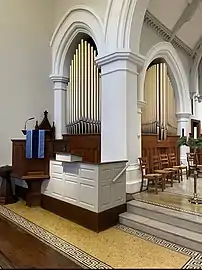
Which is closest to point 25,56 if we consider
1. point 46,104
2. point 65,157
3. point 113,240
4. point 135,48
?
point 46,104

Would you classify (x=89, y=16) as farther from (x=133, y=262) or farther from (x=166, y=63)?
(x=133, y=262)

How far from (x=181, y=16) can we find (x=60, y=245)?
6.43 m

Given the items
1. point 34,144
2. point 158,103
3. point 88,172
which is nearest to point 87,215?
point 88,172

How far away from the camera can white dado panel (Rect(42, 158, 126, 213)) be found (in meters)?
3.85

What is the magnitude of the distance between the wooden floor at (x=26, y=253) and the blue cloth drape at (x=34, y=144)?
5.21ft

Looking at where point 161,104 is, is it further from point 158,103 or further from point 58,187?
point 58,187

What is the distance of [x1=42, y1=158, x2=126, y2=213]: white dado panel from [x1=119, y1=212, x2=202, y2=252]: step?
1.07ft

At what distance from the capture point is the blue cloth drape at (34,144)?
193 inches

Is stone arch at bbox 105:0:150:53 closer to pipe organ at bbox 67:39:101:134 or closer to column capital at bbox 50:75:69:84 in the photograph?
pipe organ at bbox 67:39:101:134

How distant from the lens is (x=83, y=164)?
13.4 ft

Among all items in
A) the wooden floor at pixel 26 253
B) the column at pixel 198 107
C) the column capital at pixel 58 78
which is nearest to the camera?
the wooden floor at pixel 26 253

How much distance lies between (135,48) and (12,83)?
9.58 ft

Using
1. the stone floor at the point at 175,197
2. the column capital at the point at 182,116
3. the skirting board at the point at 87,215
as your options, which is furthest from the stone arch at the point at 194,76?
the skirting board at the point at 87,215

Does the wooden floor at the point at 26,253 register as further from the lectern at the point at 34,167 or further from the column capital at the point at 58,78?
the column capital at the point at 58,78
